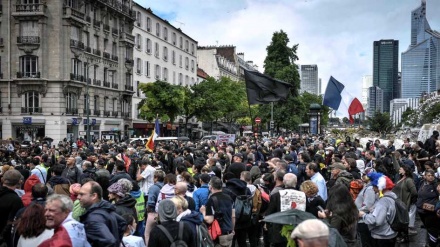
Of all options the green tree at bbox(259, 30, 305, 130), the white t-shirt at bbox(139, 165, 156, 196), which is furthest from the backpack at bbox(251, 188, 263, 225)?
the green tree at bbox(259, 30, 305, 130)

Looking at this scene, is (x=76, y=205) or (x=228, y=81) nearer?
(x=76, y=205)

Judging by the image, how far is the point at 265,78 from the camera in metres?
16.2

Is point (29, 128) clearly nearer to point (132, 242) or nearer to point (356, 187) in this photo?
point (356, 187)

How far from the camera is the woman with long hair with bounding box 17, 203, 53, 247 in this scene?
4.38 m

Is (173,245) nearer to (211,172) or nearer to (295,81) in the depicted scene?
(211,172)

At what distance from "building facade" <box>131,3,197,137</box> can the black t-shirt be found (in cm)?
4410

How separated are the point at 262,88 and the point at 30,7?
96.2 feet

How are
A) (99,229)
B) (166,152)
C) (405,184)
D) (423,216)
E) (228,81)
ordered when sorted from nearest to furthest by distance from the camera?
(99,229), (423,216), (405,184), (166,152), (228,81)

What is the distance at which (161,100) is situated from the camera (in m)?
46.2

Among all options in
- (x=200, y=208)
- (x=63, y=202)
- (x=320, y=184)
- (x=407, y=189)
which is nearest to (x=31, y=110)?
(x=320, y=184)

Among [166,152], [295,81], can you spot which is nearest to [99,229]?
[166,152]

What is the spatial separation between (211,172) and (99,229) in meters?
5.11

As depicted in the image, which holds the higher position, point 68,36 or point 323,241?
point 68,36

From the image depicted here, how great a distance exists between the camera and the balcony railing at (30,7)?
37.8 m
